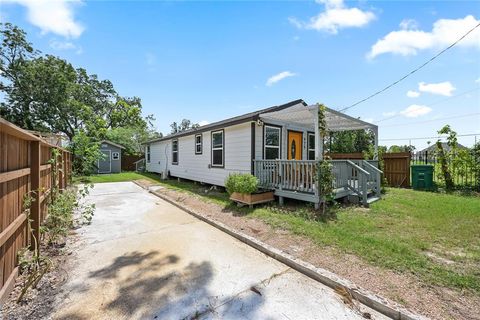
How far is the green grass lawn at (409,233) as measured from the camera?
117 inches

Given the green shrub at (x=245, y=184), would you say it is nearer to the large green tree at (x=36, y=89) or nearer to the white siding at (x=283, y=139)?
the white siding at (x=283, y=139)

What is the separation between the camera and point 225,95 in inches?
674

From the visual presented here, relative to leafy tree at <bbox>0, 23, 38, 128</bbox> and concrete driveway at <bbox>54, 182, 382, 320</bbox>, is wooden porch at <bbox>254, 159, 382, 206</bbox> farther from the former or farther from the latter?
leafy tree at <bbox>0, 23, 38, 128</bbox>

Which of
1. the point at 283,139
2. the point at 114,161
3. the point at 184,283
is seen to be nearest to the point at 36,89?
the point at 114,161

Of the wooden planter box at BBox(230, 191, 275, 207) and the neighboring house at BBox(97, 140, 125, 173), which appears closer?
the wooden planter box at BBox(230, 191, 275, 207)

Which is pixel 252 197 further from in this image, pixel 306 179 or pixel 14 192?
pixel 14 192

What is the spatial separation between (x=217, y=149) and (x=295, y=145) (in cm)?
322

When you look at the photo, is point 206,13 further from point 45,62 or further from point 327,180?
point 45,62

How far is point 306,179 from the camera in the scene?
6148mm

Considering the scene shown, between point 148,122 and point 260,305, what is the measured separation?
3849 cm

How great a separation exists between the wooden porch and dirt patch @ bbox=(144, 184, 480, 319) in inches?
80.2

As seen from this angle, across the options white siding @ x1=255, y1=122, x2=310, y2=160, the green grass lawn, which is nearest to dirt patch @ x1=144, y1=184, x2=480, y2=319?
the green grass lawn

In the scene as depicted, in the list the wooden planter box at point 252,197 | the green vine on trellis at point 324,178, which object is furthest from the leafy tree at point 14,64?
the green vine on trellis at point 324,178

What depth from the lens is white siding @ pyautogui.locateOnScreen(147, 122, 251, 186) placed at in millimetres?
7949
